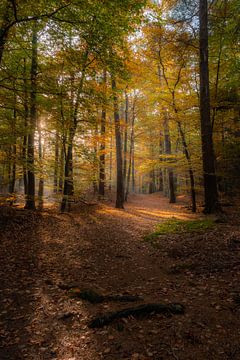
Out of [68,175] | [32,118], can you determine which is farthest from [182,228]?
[32,118]

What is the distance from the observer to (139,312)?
3.60 metres

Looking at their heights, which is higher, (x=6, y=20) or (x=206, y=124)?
(x=6, y=20)

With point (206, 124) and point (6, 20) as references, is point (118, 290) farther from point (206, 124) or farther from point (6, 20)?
point (206, 124)

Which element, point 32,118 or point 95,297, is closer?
point 95,297

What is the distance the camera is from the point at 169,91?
504 inches

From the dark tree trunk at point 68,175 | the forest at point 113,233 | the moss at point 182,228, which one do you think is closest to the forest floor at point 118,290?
the forest at point 113,233

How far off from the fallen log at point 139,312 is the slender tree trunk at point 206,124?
24.0 ft

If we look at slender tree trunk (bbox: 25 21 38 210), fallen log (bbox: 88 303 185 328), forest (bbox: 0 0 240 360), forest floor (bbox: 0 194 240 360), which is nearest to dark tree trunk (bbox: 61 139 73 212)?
forest (bbox: 0 0 240 360)

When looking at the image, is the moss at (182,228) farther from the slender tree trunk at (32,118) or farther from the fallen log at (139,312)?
the slender tree trunk at (32,118)

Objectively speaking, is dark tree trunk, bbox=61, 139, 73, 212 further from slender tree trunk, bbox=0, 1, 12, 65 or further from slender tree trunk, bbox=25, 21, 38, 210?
slender tree trunk, bbox=0, 1, 12, 65

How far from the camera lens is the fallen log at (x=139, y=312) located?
3486 mm

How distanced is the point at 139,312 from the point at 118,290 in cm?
108

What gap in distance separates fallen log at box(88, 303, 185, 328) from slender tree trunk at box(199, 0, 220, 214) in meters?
7.31

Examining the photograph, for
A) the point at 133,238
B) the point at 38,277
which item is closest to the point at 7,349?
the point at 38,277
